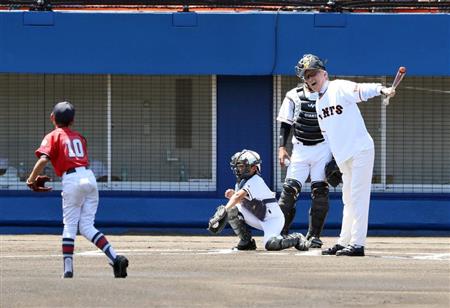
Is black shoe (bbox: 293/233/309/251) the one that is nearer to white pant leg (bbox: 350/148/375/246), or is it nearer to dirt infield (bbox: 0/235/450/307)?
dirt infield (bbox: 0/235/450/307)

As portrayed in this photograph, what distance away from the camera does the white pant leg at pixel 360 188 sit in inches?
495

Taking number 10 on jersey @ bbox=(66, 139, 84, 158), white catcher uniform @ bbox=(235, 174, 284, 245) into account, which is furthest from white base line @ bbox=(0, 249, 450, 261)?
number 10 on jersey @ bbox=(66, 139, 84, 158)

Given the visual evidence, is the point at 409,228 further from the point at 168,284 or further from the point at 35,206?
the point at 168,284

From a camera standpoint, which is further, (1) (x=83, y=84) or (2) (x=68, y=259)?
(1) (x=83, y=84)

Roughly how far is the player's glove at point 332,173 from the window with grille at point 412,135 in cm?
387

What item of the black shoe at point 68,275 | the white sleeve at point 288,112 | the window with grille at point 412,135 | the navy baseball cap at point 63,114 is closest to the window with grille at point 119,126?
the window with grille at point 412,135

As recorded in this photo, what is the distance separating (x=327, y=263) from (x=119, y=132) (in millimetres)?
6645

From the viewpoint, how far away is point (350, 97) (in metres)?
12.5

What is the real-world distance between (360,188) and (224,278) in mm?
2433

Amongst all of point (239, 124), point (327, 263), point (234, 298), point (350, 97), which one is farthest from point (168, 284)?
point (239, 124)

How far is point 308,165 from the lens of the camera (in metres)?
14.2

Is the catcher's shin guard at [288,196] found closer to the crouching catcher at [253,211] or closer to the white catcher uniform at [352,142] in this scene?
the crouching catcher at [253,211]

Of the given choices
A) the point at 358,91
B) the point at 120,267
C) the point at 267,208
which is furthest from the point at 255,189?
the point at 120,267

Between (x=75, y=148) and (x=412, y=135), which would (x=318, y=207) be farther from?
(x=412, y=135)
